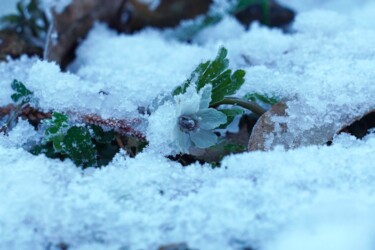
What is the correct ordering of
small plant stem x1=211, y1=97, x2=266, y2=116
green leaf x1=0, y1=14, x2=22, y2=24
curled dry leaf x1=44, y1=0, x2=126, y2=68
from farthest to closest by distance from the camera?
green leaf x1=0, y1=14, x2=22, y2=24 < curled dry leaf x1=44, y1=0, x2=126, y2=68 < small plant stem x1=211, y1=97, x2=266, y2=116

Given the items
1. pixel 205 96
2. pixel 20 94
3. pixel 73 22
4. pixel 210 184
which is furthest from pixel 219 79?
pixel 73 22

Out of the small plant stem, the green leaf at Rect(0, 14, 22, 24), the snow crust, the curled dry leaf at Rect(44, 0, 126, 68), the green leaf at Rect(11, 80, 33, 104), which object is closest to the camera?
the snow crust

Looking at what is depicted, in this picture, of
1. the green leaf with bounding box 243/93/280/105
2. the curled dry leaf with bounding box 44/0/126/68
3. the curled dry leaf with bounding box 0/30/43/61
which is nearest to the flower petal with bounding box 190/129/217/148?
the green leaf with bounding box 243/93/280/105

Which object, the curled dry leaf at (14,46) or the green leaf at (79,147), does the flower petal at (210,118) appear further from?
the curled dry leaf at (14,46)

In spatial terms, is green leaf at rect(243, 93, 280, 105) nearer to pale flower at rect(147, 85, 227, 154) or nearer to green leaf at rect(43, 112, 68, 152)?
pale flower at rect(147, 85, 227, 154)

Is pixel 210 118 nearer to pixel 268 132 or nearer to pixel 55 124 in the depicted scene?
pixel 268 132

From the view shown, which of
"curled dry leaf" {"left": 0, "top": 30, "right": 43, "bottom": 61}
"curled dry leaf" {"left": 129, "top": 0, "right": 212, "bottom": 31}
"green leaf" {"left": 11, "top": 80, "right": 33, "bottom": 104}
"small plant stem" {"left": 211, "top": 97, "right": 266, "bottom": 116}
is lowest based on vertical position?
"small plant stem" {"left": 211, "top": 97, "right": 266, "bottom": 116}
